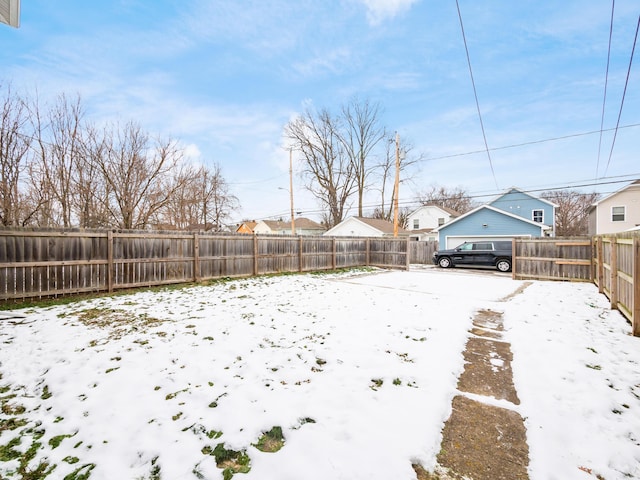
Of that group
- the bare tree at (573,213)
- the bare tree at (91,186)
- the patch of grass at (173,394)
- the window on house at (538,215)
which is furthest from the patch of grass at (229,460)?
the bare tree at (573,213)

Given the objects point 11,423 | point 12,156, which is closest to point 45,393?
point 11,423

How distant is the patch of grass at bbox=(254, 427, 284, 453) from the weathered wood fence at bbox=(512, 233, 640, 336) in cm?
511

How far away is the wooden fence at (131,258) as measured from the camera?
610 centimetres

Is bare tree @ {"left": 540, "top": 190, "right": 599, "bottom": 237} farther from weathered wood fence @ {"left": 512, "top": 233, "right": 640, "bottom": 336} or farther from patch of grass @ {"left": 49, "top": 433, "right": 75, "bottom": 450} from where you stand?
patch of grass @ {"left": 49, "top": 433, "right": 75, "bottom": 450}

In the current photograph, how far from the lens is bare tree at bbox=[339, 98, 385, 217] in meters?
25.1

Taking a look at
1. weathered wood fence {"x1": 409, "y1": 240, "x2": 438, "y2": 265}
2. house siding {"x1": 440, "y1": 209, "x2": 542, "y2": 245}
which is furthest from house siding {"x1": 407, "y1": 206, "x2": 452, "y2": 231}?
weathered wood fence {"x1": 409, "y1": 240, "x2": 438, "y2": 265}

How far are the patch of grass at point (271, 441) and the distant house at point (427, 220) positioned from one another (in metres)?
27.0

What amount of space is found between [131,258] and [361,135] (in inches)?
895

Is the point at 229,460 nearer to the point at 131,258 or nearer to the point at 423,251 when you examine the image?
the point at 131,258

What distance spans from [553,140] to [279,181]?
19727mm

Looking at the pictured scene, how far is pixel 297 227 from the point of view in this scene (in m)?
38.7

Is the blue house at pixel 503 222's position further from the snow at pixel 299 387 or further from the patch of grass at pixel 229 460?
the patch of grass at pixel 229 460

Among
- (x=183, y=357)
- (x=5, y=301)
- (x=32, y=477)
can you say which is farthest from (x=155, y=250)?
(x=32, y=477)

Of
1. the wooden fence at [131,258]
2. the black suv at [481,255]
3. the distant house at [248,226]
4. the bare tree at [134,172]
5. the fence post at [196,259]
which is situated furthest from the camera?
the distant house at [248,226]
